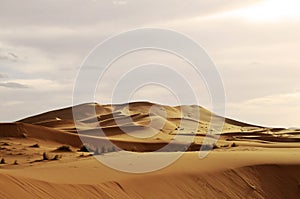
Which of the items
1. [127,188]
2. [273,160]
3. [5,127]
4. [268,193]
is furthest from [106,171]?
[5,127]

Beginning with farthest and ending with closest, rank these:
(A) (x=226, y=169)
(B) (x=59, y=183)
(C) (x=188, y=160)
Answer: (C) (x=188, y=160), (A) (x=226, y=169), (B) (x=59, y=183)

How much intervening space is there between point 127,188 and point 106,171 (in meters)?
1.64

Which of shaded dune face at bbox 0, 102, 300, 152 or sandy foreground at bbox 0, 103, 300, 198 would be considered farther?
shaded dune face at bbox 0, 102, 300, 152

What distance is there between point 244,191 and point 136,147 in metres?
16.3

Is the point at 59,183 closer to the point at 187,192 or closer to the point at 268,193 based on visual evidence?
the point at 187,192

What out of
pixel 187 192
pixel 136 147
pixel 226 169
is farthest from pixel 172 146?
pixel 187 192

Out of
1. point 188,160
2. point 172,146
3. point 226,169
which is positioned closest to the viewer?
point 226,169

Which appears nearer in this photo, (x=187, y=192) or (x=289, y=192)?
(x=187, y=192)

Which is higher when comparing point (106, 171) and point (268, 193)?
point (106, 171)

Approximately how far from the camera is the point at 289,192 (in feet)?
56.6

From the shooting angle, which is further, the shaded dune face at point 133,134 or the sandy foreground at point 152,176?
the shaded dune face at point 133,134

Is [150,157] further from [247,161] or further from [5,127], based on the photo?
[5,127]

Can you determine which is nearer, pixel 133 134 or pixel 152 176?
pixel 152 176

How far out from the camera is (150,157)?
1941 centimetres
